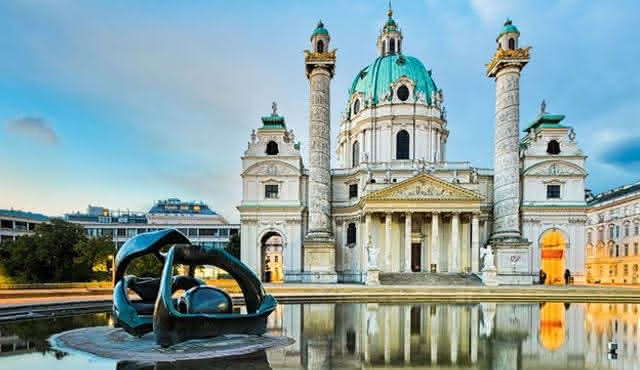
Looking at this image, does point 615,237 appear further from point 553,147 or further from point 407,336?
point 407,336

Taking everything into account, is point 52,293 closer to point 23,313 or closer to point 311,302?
point 23,313

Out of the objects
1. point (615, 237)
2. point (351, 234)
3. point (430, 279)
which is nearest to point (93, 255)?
point (351, 234)

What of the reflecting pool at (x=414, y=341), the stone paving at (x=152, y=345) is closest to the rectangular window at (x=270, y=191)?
the reflecting pool at (x=414, y=341)

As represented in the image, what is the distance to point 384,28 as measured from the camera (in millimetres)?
68625

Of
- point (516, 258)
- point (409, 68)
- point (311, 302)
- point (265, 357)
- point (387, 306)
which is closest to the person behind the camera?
point (265, 357)

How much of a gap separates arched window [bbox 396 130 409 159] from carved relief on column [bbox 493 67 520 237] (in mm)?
13243

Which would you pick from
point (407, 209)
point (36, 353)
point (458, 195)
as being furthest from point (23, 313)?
point (458, 195)

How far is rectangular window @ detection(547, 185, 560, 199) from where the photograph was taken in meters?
48.5

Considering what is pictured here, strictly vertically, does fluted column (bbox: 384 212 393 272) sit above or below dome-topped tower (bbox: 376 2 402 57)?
below

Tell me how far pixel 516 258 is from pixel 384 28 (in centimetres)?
4393

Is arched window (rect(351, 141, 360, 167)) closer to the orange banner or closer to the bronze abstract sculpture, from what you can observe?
the orange banner

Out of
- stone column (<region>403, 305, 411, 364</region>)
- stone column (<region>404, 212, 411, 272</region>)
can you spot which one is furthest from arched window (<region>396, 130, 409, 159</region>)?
stone column (<region>403, 305, 411, 364</region>)

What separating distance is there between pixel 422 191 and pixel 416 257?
31.5ft

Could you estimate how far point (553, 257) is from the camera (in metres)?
53.2
